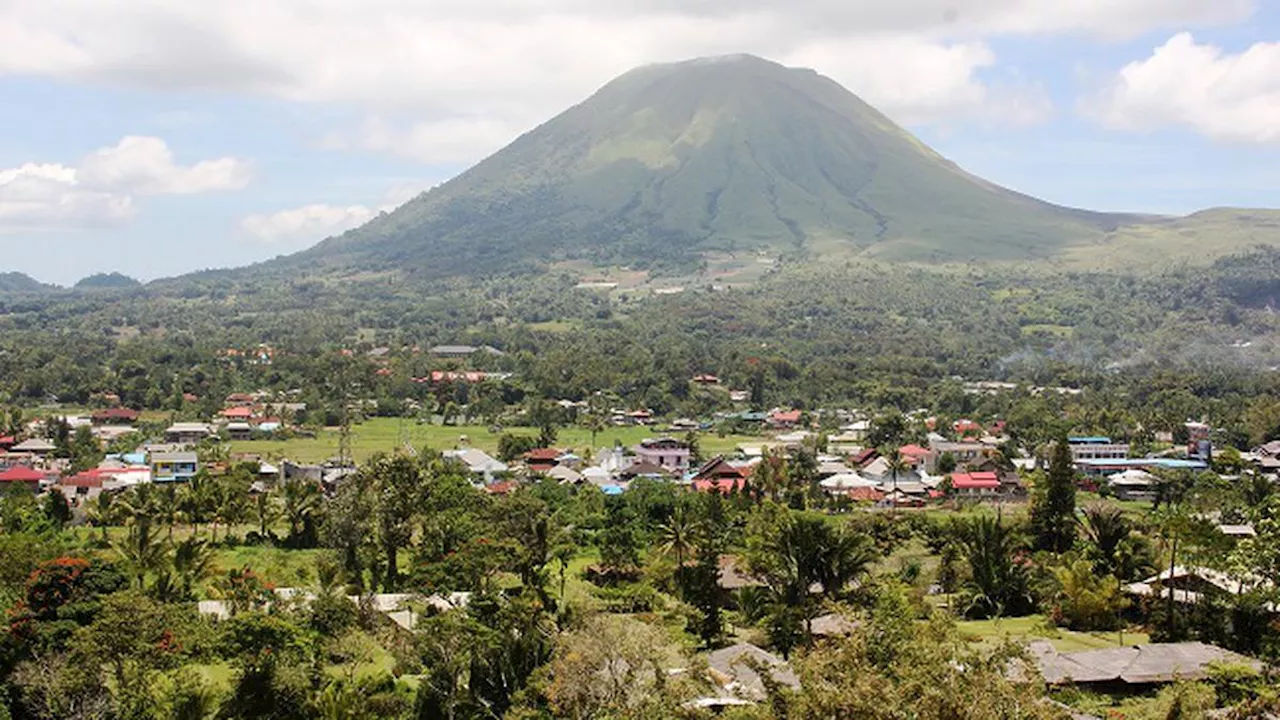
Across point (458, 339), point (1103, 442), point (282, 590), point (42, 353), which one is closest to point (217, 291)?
point (458, 339)

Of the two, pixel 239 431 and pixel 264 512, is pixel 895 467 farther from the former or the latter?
pixel 239 431

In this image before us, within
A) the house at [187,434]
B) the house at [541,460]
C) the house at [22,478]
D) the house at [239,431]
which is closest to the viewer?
the house at [22,478]

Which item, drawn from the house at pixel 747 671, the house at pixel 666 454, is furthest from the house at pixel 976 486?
the house at pixel 747 671

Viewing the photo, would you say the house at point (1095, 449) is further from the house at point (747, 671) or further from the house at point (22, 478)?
the house at point (22, 478)

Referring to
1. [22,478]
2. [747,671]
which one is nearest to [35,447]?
[22,478]

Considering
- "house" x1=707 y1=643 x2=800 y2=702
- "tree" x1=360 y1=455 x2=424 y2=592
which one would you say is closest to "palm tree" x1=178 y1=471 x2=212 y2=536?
"tree" x1=360 y1=455 x2=424 y2=592

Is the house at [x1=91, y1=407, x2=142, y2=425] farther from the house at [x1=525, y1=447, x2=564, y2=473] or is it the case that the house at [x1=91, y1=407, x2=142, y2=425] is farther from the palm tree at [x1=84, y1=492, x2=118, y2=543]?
the palm tree at [x1=84, y1=492, x2=118, y2=543]

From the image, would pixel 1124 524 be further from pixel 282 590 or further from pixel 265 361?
pixel 265 361
